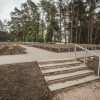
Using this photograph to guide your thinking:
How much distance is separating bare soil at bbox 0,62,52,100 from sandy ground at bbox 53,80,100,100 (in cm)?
56

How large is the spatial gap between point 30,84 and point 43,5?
34.0m

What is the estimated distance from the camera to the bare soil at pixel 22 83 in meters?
5.26

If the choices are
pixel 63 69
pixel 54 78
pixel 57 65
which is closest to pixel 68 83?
pixel 54 78

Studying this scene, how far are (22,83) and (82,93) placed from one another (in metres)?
2.41

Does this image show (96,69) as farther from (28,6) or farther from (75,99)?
(28,6)

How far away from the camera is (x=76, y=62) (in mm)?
8359

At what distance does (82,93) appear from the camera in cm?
579

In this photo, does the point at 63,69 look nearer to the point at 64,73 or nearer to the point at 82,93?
the point at 64,73

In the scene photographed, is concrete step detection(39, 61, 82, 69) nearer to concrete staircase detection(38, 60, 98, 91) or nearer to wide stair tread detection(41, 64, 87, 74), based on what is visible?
concrete staircase detection(38, 60, 98, 91)

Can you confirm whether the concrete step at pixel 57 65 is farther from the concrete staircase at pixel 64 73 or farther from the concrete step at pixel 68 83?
the concrete step at pixel 68 83

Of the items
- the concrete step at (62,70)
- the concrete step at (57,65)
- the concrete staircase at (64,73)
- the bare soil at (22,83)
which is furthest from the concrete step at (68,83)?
the concrete step at (57,65)

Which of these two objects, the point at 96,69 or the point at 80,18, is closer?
the point at 96,69

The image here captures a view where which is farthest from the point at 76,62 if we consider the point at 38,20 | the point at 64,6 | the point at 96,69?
the point at 38,20

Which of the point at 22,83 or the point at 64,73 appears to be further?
the point at 64,73
